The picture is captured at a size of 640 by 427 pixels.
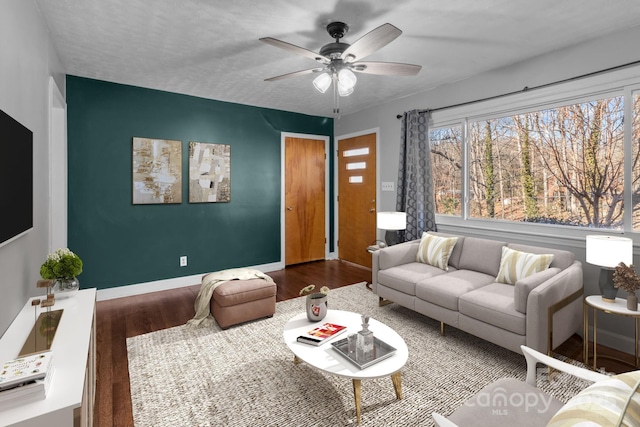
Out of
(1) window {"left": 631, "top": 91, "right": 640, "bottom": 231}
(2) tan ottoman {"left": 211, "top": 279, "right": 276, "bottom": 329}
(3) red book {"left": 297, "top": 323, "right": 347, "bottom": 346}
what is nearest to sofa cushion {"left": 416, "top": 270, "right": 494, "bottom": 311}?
(3) red book {"left": 297, "top": 323, "right": 347, "bottom": 346}

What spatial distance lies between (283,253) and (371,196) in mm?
1716

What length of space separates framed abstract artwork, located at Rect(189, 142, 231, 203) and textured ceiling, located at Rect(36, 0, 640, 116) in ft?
3.24

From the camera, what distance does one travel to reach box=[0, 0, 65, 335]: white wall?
1.56 metres

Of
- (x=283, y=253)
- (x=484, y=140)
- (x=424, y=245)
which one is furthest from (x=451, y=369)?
(x=283, y=253)

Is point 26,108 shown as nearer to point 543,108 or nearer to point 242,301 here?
point 242,301

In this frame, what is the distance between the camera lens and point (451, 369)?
7.68 ft

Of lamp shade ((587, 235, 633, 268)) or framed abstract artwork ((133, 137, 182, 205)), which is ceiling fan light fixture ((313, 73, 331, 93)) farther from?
framed abstract artwork ((133, 137, 182, 205))

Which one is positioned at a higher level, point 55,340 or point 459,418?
point 55,340

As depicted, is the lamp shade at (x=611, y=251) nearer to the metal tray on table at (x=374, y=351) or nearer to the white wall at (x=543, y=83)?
the white wall at (x=543, y=83)

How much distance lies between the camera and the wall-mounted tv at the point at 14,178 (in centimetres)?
135

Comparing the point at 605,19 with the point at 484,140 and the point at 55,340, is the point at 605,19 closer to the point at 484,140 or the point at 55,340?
the point at 484,140

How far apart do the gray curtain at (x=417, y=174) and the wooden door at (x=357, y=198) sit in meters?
0.82

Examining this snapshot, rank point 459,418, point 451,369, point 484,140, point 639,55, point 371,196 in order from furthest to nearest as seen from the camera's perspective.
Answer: point 371,196, point 484,140, point 639,55, point 451,369, point 459,418

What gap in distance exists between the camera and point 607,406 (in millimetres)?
812
